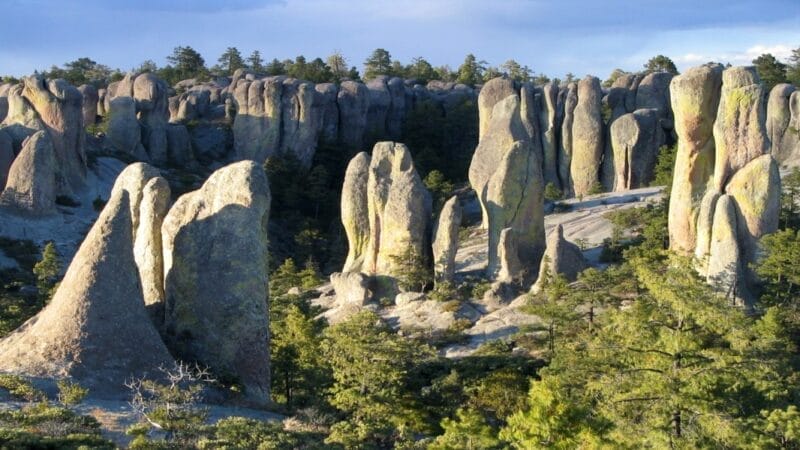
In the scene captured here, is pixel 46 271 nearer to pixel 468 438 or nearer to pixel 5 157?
pixel 5 157

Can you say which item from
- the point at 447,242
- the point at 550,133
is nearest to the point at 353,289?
the point at 447,242

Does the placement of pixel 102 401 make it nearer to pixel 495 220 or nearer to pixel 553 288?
pixel 553 288

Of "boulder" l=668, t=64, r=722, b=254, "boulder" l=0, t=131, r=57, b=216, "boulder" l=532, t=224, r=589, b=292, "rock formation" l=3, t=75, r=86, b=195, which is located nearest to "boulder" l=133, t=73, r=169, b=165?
"rock formation" l=3, t=75, r=86, b=195

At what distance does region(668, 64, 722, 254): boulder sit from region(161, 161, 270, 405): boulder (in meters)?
15.3

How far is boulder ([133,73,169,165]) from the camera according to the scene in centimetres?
5603

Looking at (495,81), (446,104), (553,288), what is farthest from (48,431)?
(446,104)

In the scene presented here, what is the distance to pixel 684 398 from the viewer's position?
46.0ft

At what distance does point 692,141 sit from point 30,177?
2794cm

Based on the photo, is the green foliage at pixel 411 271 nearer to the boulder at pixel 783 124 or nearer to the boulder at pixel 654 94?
the boulder at pixel 783 124

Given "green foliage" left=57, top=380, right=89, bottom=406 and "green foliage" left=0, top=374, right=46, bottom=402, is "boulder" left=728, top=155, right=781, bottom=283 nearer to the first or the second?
"green foliage" left=57, top=380, right=89, bottom=406

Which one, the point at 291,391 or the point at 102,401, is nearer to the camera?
the point at 102,401

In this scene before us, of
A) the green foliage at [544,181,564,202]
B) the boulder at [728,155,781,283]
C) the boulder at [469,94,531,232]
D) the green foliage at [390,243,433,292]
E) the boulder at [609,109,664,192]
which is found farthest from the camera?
the boulder at [609,109,664,192]

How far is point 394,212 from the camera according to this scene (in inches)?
1320

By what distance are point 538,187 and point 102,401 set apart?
19.9 metres
